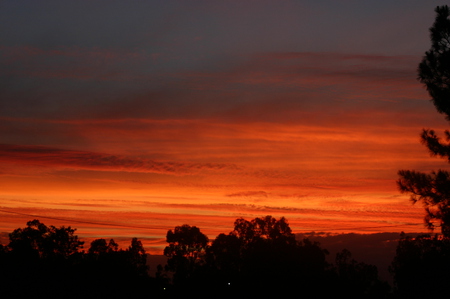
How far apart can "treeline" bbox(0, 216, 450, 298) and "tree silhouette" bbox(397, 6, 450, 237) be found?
170cm

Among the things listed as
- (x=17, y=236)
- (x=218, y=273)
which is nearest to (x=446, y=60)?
(x=218, y=273)

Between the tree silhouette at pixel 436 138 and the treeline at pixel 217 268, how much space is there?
1696 millimetres

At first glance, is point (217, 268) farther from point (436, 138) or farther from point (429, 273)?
point (436, 138)

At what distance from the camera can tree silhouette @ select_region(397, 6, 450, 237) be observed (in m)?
20.2

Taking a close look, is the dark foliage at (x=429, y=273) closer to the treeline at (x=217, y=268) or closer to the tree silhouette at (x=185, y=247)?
the treeline at (x=217, y=268)

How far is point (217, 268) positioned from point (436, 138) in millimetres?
46984

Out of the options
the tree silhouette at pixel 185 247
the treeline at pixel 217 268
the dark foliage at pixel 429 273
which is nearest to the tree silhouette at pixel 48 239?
the treeline at pixel 217 268

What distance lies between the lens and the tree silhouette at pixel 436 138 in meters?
20.2

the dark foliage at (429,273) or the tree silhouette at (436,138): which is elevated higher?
the tree silhouette at (436,138)

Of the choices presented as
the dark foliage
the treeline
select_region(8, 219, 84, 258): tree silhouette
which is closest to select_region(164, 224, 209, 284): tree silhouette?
the treeline

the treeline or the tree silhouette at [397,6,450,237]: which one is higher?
the tree silhouette at [397,6,450,237]

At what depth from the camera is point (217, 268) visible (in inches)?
2547

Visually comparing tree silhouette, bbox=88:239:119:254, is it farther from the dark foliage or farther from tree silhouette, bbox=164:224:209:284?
the dark foliage

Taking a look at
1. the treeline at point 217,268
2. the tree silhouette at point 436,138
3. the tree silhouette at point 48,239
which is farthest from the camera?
the tree silhouette at point 48,239
